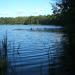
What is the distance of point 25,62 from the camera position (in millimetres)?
13680

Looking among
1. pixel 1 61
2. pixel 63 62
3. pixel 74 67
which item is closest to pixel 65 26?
pixel 63 62

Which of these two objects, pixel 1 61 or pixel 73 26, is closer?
pixel 1 61

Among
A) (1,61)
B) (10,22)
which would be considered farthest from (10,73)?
(10,22)

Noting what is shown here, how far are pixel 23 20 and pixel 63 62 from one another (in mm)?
126424

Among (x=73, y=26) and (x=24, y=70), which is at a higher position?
(x=73, y=26)

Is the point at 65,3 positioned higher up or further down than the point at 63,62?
higher up

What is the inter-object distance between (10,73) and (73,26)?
4.25 m

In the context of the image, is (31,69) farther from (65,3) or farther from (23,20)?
(23,20)

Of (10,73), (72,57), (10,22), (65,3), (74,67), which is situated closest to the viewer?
(10,73)

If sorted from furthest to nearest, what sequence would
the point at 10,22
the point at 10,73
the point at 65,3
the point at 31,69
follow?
the point at 10,22 < the point at 65,3 < the point at 31,69 < the point at 10,73

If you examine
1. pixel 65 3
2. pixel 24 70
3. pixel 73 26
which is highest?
pixel 65 3

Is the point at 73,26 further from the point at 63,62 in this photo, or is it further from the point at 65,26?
the point at 63,62

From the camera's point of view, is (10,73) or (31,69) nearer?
(10,73)

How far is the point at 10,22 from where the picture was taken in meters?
131
